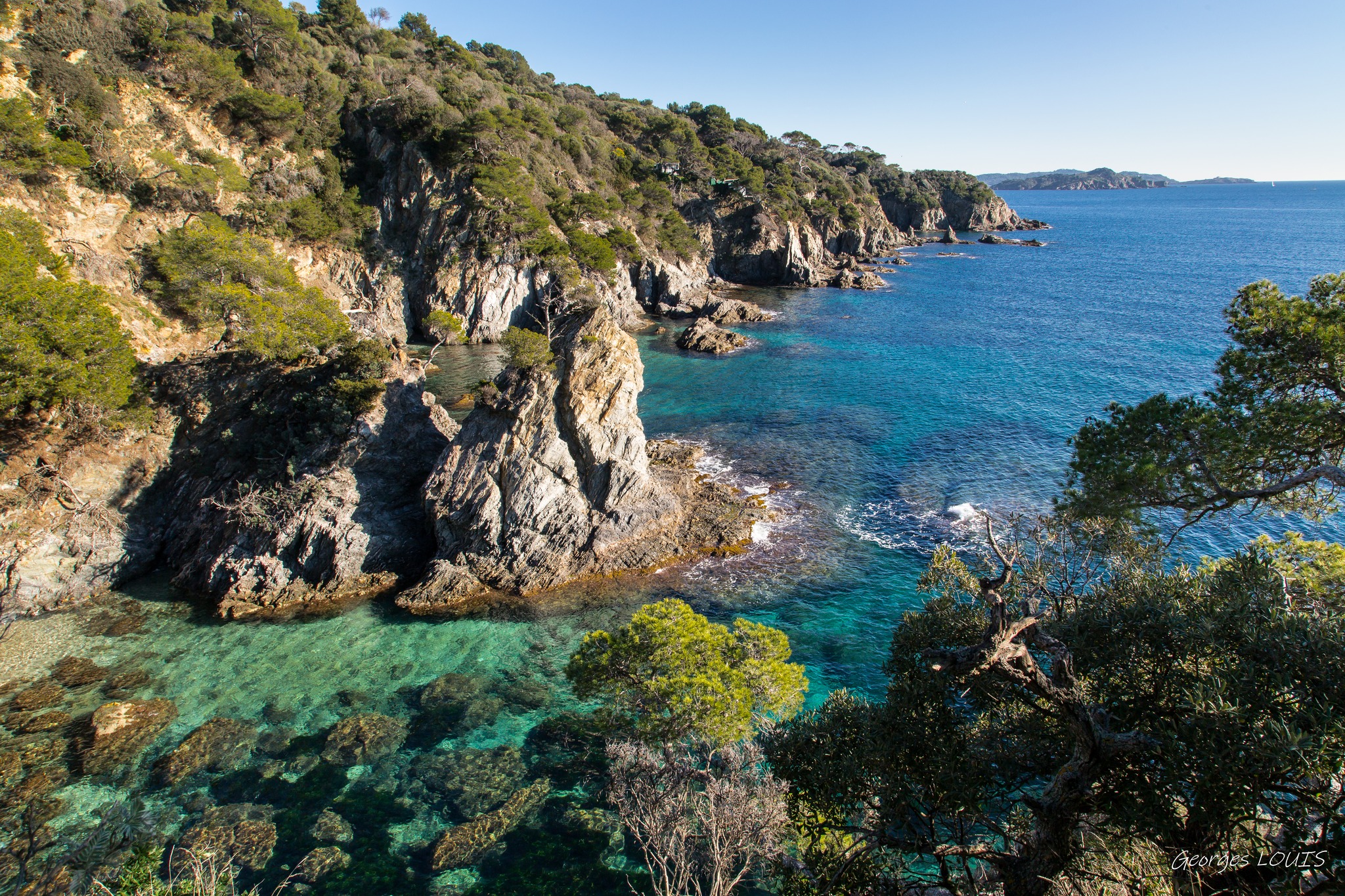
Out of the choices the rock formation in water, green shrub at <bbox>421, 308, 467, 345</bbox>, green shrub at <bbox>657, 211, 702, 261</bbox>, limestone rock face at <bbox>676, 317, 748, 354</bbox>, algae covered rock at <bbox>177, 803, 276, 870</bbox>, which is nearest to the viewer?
algae covered rock at <bbox>177, 803, 276, 870</bbox>

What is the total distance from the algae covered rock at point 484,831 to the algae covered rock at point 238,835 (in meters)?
4.29

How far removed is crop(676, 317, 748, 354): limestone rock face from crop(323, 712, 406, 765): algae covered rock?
4410cm

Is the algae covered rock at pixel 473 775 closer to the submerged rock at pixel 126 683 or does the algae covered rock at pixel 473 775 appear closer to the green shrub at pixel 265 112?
the submerged rock at pixel 126 683

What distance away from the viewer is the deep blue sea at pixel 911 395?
25.8m

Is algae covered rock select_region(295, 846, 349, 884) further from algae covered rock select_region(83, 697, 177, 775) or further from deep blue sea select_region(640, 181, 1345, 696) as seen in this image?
deep blue sea select_region(640, 181, 1345, 696)

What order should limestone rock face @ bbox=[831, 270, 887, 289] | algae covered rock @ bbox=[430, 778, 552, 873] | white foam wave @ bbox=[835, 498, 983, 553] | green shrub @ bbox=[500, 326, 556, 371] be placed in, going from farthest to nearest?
limestone rock face @ bbox=[831, 270, 887, 289]
white foam wave @ bbox=[835, 498, 983, 553]
green shrub @ bbox=[500, 326, 556, 371]
algae covered rock @ bbox=[430, 778, 552, 873]

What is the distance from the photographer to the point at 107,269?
3170cm

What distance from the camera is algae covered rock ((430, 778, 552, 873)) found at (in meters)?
14.6

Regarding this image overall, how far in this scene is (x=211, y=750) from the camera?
17.5 metres

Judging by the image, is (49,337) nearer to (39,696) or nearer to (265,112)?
(39,696)

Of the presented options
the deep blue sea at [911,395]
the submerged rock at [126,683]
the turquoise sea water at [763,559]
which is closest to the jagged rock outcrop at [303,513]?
the turquoise sea water at [763,559]

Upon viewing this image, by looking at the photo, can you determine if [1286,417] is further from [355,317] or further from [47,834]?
[355,317]

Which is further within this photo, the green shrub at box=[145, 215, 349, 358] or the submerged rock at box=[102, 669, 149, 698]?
the green shrub at box=[145, 215, 349, 358]

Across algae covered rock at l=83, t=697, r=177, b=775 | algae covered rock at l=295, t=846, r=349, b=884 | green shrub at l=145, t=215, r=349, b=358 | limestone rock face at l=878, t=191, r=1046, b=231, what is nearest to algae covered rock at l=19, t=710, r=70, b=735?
algae covered rock at l=83, t=697, r=177, b=775
